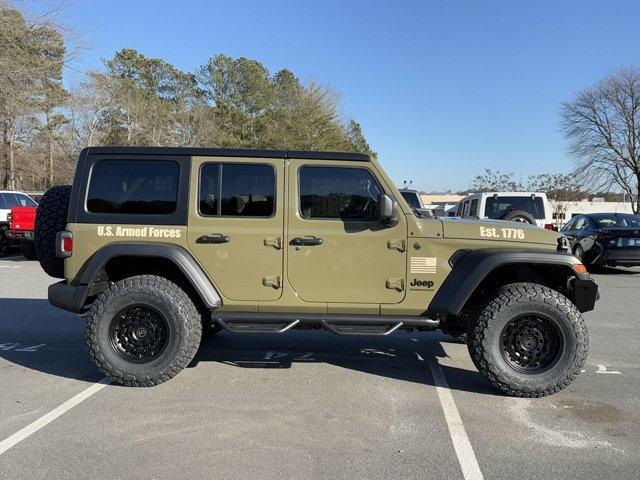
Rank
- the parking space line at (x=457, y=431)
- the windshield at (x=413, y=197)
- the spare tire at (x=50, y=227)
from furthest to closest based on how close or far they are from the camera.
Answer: the windshield at (x=413, y=197) < the spare tire at (x=50, y=227) < the parking space line at (x=457, y=431)

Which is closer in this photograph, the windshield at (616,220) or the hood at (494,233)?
the hood at (494,233)

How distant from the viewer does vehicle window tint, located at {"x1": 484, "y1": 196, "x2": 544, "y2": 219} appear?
11.5 m

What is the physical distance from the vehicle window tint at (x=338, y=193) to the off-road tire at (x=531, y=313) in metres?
1.34

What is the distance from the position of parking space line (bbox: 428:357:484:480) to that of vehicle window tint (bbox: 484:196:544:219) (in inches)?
290

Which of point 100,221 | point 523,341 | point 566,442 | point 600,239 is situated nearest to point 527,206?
point 600,239

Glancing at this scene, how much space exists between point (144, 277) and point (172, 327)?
0.50m

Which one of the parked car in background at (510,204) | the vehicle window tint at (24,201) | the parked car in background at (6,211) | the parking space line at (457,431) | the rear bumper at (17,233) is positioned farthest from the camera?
the vehicle window tint at (24,201)

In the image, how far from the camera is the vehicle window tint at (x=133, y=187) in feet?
14.6

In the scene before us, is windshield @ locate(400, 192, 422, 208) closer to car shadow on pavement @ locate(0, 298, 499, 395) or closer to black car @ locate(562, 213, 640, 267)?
black car @ locate(562, 213, 640, 267)

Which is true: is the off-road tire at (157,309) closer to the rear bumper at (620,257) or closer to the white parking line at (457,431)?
the white parking line at (457,431)

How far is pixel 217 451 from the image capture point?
330 cm

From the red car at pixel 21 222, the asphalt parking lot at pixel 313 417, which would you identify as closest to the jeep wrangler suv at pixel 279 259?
the asphalt parking lot at pixel 313 417

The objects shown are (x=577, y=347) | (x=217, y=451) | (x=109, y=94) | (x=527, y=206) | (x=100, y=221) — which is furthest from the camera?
(x=109, y=94)

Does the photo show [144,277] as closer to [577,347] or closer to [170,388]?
[170,388]
